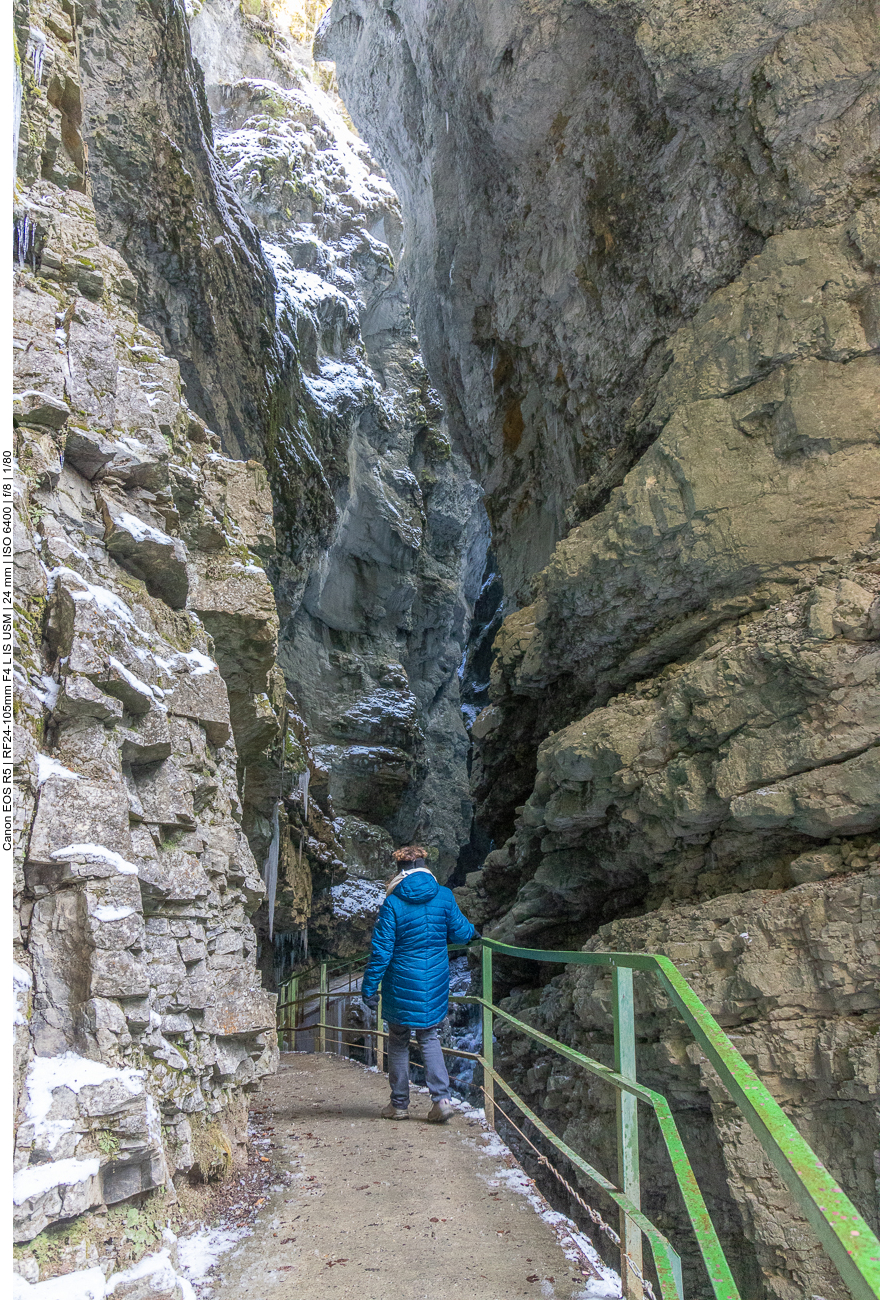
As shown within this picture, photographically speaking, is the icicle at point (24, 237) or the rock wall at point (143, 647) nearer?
the rock wall at point (143, 647)

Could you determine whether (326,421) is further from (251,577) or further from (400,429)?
(251,577)

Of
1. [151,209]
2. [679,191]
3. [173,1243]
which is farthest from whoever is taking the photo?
[151,209]

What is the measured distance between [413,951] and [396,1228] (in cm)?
164

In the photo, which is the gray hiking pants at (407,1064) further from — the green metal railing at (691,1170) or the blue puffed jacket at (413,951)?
the green metal railing at (691,1170)

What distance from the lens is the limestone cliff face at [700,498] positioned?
5.77 meters

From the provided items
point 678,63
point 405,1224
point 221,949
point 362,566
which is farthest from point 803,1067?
point 362,566

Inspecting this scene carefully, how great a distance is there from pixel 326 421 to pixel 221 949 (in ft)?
60.9

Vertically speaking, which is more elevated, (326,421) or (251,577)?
(326,421)

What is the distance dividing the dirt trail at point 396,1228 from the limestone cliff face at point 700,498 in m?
2.42

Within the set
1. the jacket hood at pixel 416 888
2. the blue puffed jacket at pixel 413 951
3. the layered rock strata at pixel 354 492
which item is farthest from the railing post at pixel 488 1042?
the layered rock strata at pixel 354 492

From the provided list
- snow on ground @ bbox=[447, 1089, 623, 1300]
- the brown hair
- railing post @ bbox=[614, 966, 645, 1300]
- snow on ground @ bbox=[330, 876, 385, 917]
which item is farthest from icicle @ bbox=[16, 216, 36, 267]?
snow on ground @ bbox=[330, 876, 385, 917]

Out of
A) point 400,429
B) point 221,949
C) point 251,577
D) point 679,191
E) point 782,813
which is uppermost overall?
point 400,429

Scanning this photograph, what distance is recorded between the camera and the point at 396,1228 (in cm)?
303

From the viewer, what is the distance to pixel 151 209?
11477mm
